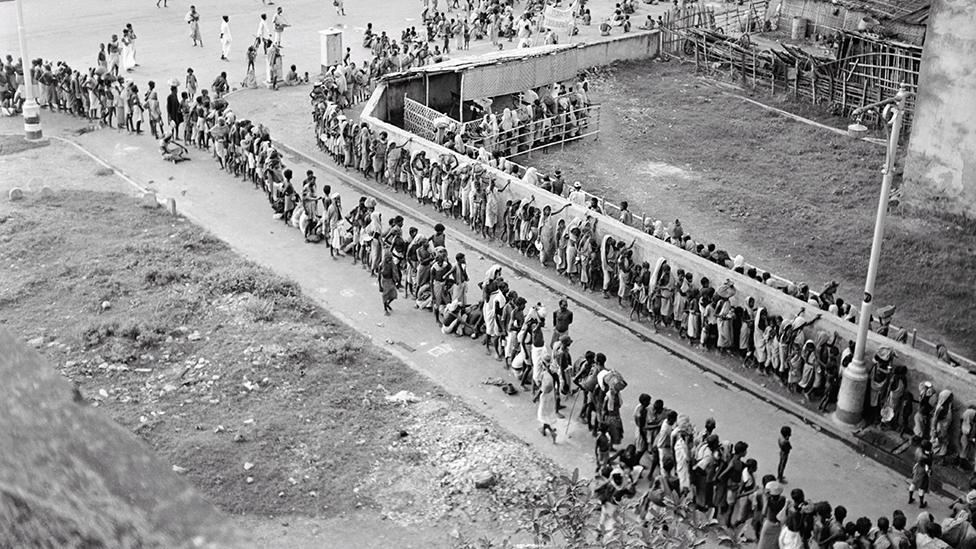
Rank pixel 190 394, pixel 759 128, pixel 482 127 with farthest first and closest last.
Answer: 1. pixel 759 128
2. pixel 482 127
3. pixel 190 394

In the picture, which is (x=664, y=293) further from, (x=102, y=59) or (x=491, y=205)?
(x=102, y=59)

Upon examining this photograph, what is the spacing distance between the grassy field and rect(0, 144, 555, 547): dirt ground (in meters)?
0.03

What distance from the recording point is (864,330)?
14445 millimetres

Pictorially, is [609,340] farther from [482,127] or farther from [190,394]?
[482,127]

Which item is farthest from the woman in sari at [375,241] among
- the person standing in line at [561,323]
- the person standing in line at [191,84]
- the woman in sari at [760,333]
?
the person standing in line at [191,84]

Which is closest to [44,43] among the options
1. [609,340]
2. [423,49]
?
[423,49]

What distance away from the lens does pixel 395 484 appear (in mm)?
13242

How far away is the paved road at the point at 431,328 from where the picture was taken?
14188mm

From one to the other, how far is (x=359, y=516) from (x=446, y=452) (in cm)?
166

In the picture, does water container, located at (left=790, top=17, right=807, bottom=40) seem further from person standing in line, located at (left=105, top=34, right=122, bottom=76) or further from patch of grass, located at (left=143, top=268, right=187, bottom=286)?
patch of grass, located at (left=143, top=268, right=187, bottom=286)

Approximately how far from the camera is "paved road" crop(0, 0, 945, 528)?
14.2m

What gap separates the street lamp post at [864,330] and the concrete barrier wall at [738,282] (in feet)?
1.68

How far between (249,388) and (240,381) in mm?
229

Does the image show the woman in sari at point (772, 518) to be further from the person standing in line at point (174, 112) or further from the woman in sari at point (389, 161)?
the person standing in line at point (174, 112)
